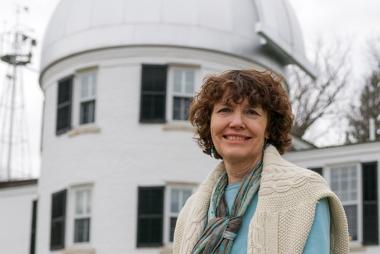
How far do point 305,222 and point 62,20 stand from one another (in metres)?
21.5

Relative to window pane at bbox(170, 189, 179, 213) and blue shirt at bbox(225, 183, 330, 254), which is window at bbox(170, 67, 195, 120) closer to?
window pane at bbox(170, 189, 179, 213)

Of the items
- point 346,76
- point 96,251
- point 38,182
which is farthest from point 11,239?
point 346,76

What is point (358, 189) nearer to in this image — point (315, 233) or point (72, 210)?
point (72, 210)

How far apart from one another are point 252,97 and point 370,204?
18.9 m

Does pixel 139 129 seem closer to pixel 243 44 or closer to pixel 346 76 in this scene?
pixel 243 44

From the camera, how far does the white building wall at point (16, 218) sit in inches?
1040

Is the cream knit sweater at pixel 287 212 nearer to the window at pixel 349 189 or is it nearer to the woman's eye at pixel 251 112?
the woman's eye at pixel 251 112

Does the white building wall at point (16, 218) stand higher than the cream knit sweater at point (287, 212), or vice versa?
the white building wall at point (16, 218)

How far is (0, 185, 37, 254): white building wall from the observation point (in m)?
26.4

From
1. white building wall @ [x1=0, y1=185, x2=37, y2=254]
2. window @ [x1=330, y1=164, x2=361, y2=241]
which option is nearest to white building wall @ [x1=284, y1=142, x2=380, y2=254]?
window @ [x1=330, y1=164, x2=361, y2=241]

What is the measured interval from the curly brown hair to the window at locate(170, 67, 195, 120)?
19.0 meters

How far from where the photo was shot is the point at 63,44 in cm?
2388

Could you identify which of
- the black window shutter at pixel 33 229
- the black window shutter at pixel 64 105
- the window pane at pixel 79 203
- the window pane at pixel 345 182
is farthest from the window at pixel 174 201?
the black window shutter at pixel 33 229

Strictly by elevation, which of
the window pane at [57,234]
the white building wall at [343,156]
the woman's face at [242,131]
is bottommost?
the woman's face at [242,131]
